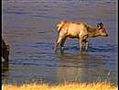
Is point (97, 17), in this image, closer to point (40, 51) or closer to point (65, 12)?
point (65, 12)

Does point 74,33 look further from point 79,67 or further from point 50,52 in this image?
point 79,67

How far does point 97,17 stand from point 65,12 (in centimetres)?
327

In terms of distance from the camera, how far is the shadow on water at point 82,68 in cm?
1540

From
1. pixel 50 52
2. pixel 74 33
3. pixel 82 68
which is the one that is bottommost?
pixel 82 68

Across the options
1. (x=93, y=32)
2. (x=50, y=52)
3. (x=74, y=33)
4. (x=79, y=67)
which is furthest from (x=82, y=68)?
(x=93, y=32)

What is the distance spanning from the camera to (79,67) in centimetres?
1723

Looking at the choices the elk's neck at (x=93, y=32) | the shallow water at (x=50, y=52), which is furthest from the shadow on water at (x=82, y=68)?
the elk's neck at (x=93, y=32)

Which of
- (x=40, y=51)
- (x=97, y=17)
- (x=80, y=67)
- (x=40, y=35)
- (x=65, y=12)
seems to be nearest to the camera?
(x=80, y=67)

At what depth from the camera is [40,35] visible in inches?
1030

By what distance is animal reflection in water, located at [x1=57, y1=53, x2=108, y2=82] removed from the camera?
15.4m

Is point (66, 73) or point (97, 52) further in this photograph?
point (97, 52)

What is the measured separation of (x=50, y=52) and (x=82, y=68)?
13.5ft

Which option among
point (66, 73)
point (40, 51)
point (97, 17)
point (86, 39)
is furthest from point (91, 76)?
point (97, 17)

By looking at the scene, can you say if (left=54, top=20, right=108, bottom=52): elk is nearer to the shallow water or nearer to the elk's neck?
the elk's neck
